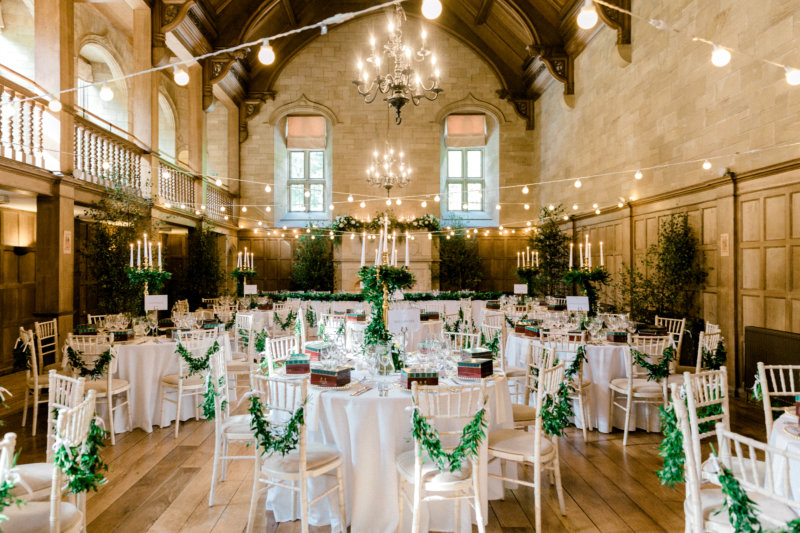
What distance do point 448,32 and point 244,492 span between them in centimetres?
1408

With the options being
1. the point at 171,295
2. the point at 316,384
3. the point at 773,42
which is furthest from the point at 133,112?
the point at 773,42

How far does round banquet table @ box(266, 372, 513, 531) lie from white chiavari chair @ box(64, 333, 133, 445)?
252 centimetres

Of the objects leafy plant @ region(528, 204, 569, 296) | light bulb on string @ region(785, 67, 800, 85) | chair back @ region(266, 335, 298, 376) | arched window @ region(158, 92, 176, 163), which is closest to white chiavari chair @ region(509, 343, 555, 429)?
chair back @ region(266, 335, 298, 376)

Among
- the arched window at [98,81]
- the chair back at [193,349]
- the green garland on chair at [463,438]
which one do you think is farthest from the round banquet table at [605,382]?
the arched window at [98,81]

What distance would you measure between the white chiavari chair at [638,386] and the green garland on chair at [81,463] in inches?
166

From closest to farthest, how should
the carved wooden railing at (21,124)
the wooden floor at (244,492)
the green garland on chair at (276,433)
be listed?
the green garland on chair at (276,433)
the wooden floor at (244,492)
the carved wooden railing at (21,124)

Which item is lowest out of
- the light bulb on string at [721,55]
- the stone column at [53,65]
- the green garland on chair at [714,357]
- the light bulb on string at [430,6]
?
the green garland on chair at [714,357]

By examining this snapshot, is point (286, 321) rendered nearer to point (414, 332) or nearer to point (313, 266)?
point (414, 332)

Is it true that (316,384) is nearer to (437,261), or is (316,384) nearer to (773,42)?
(773,42)

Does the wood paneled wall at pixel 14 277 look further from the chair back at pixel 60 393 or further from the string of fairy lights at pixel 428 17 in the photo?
the chair back at pixel 60 393

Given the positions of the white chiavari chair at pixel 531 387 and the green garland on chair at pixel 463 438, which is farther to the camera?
the white chiavari chair at pixel 531 387

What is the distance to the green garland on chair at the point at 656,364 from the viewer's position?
4516 mm

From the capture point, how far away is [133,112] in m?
9.33

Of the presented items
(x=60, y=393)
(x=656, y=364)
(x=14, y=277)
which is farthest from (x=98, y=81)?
(x=656, y=364)
